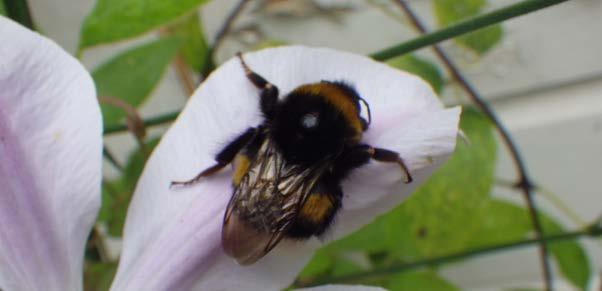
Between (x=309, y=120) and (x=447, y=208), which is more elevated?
(x=309, y=120)

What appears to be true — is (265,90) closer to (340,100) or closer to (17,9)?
(340,100)

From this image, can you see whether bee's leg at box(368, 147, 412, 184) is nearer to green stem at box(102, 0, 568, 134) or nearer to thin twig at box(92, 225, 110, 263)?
green stem at box(102, 0, 568, 134)

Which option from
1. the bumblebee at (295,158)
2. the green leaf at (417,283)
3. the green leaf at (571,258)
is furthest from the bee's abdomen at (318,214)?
the green leaf at (571,258)

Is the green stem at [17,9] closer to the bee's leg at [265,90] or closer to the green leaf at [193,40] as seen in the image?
the bee's leg at [265,90]

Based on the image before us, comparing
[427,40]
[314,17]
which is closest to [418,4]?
[314,17]

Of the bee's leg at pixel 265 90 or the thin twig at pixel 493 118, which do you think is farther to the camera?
the thin twig at pixel 493 118

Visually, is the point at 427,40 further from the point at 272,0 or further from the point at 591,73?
the point at 591,73

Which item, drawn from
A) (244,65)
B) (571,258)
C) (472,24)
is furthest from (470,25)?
(571,258)
